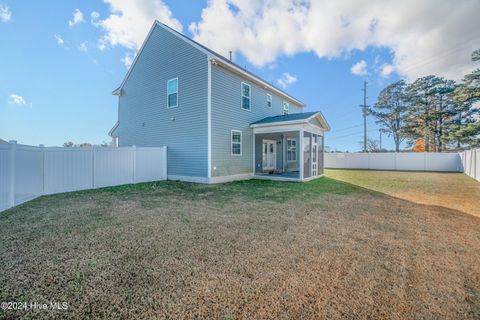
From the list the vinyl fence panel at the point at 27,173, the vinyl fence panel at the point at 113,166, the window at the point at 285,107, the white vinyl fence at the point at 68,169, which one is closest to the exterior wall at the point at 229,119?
the white vinyl fence at the point at 68,169

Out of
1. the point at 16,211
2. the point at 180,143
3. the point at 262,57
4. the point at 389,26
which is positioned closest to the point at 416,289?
the point at 16,211

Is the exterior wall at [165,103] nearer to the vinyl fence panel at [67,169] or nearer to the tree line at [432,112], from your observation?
the vinyl fence panel at [67,169]

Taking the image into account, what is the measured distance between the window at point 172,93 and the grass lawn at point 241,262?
23.8ft

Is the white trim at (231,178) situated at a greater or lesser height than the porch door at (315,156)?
lesser

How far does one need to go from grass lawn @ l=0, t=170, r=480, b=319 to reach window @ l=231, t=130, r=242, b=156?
20.3ft

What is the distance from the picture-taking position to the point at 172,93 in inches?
448

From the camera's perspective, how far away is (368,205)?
6230mm

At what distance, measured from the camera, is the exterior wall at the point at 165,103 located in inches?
403

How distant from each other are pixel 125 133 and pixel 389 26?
17.0m

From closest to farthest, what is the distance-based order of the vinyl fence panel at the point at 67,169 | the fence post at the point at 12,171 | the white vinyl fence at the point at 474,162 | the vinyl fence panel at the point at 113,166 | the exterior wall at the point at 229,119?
1. the fence post at the point at 12,171
2. the vinyl fence panel at the point at 67,169
3. the vinyl fence panel at the point at 113,166
4. the exterior wall at the point at 229,119
5. the white vinyl fence at the point at 474,162

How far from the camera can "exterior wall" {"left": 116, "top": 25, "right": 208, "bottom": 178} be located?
33.6 ft

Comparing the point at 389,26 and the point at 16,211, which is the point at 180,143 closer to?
the point at 16,211

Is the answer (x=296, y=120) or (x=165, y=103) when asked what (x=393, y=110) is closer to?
(x=296, y=120)

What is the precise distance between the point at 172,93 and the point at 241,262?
34.7ft
